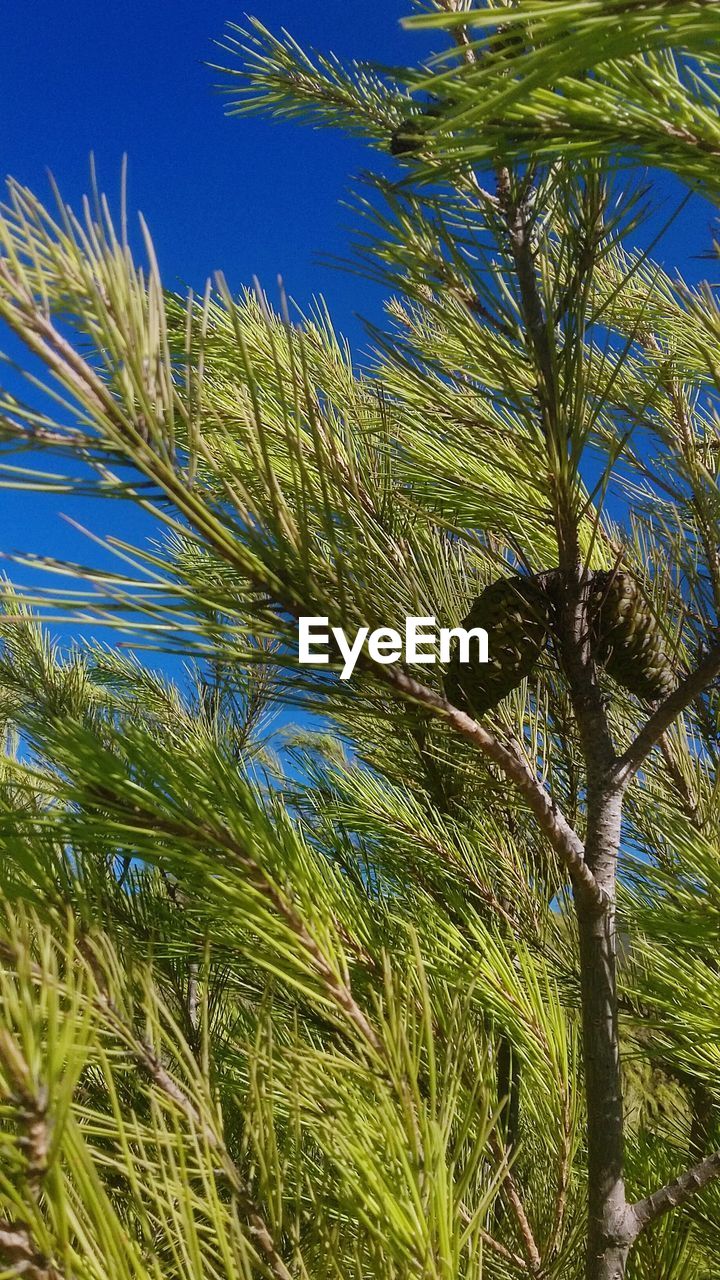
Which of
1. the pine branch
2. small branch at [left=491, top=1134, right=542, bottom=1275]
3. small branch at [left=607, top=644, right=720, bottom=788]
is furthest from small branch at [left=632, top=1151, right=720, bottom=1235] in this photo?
the pine branch

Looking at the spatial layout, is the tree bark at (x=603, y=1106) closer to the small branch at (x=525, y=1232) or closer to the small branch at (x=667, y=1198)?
the small branch at (x=667, y=1198)

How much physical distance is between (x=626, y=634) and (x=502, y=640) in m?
0.07

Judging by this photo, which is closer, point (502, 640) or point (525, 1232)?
point (502, 640)

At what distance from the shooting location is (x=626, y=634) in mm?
484

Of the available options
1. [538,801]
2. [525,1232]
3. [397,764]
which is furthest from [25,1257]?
[397,764]

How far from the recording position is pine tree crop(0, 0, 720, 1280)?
0.32 m

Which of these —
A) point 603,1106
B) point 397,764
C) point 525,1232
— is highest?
point 397,764

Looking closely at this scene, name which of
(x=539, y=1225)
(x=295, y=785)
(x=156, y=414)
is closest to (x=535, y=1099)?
(x=539, y=1225)

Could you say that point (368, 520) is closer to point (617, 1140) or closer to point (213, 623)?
point (213, 623)

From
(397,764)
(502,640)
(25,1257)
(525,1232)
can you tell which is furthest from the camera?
(397,764)

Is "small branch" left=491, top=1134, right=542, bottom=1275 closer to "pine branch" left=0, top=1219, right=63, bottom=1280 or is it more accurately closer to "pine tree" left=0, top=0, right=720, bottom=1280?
"pine tree" left=0, top=0, right=720, bottom=1280

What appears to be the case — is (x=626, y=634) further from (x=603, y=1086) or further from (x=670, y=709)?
(x=603, y=1086)

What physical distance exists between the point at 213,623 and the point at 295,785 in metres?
0.60

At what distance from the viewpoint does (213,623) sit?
0.39 meters
